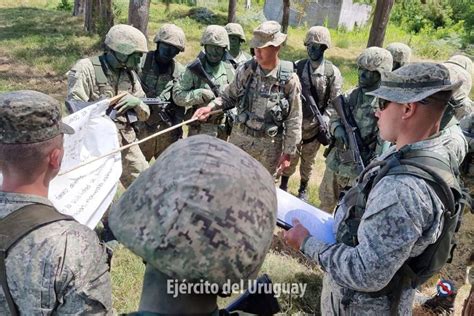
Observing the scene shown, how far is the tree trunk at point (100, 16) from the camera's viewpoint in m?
11.6

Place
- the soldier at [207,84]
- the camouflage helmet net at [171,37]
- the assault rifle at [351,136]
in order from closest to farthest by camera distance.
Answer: the assault rifle at [351,136]
the camouflage helmet net at [171,37]
the soldier at [207,84]

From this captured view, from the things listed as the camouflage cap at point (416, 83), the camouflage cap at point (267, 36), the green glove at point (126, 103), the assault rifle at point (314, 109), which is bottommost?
the assault rifle at point (314, 109)

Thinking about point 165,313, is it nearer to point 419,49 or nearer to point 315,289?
point 315,289

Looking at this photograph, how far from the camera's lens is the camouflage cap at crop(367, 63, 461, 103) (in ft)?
6.33

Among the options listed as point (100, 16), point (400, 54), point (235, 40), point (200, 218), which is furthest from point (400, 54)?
point (100, 16)

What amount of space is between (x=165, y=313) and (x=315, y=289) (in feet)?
10.2

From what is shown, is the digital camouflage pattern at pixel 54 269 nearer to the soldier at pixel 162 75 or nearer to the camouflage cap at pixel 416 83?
the camouflage cap at pixel 416 83

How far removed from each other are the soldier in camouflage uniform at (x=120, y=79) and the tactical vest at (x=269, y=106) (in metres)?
0.96

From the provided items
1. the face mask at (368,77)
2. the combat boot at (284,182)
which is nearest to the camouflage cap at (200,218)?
the face mask at (368,77)

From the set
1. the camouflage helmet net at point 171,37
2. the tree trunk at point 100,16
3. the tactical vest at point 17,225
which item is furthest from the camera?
the tree trunk at point 100,16

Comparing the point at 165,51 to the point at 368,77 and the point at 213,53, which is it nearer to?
the point at 213,53

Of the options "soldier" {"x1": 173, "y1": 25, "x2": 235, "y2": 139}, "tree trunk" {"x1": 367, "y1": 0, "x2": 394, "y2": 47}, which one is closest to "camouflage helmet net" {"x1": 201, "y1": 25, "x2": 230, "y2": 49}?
"soldier" {"x1": 173, "y1": 25, "x2": 235, "y2": 139}

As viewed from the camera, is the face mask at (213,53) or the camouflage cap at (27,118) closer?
the camouflage cap at (27,118)

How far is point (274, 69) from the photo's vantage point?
439 cm
